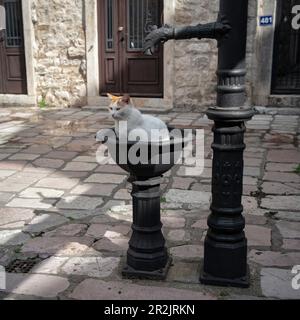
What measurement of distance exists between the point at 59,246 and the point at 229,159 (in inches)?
51.7

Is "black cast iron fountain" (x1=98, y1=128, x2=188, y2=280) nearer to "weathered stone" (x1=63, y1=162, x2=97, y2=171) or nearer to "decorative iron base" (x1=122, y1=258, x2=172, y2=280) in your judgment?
"decorative iron base" (x1=122, y1=258, x2=172, y2=280)

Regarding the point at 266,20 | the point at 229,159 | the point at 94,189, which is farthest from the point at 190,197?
the point at 266,20

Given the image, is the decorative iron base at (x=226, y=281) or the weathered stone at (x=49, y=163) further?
the weathered stone at (x=49, y=163)

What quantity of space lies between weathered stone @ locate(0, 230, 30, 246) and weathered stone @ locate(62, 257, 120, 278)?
49 centimetres

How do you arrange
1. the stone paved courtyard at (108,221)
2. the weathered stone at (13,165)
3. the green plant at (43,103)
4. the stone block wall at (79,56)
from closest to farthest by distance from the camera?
the stone paved courtyard at (108,221), the weathered stone at (13,165), the stone block wall at (79,56), the green plant at (43,103)

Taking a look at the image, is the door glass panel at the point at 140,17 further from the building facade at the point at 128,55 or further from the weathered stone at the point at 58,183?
the weathered stone at the point at 58,183

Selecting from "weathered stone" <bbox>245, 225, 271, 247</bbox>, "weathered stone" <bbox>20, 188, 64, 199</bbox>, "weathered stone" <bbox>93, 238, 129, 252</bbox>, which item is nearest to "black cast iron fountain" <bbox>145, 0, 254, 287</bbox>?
"weathered stone" <bbox>245, 225, 271, 247</bbox>

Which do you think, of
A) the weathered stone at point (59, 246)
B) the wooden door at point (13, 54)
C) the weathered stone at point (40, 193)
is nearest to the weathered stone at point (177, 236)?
the weathered stone at point (59, 246)

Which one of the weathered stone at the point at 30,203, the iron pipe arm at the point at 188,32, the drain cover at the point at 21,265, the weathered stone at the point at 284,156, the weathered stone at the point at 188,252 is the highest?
the iron pipe arm at the point at 188,32

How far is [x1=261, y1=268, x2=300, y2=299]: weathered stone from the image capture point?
2418 mm

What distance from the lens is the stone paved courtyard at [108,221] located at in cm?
252

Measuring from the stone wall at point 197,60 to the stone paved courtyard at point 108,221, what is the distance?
2235 mm

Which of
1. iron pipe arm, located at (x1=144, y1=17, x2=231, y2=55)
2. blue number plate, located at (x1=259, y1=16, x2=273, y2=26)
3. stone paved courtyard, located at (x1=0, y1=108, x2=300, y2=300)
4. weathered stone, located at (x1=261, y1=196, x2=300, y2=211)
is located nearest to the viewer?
iron pipe arm, located at (x1=144, y1=17, x2=231, y2=55)
